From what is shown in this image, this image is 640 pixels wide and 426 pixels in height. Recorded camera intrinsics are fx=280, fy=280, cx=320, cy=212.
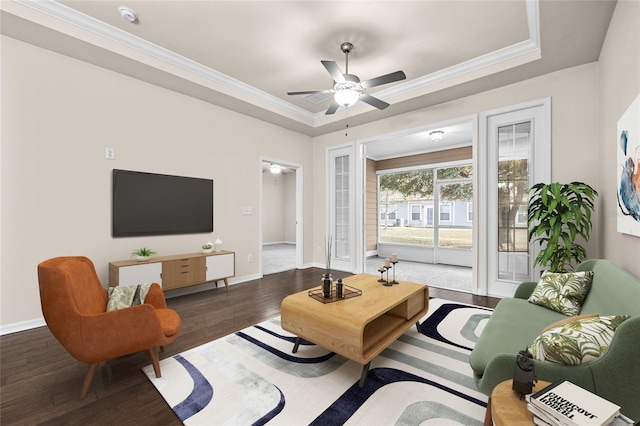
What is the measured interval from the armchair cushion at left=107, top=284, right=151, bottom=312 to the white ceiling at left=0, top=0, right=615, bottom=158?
2648 millimetres

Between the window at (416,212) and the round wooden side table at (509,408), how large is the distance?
23.7ft

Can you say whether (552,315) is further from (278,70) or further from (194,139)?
(194,139)

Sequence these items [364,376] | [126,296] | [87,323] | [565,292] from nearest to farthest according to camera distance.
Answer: [87,323]
[364,376]
[565,292]
[126,296]

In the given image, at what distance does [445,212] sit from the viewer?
7.49 meters

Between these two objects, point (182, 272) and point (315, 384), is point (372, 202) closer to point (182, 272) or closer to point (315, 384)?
point (182, 272)

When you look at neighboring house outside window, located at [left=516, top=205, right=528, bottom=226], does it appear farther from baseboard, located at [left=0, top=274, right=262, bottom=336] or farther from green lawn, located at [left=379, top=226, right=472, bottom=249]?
baseboard, located at [left=0, top=274, right=262, bottom=336]

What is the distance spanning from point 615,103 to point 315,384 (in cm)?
352

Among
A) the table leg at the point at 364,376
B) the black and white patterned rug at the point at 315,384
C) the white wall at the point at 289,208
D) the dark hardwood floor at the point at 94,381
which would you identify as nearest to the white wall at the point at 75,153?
the dark hardwood floor at the point at 94,381

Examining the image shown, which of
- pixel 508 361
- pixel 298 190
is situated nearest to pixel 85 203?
pixel 298 190

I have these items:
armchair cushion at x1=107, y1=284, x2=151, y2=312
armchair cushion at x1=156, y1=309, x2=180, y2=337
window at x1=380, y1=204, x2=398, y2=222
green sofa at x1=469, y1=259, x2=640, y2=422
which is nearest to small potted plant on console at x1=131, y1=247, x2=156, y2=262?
armchair cushion at x1=107, y1=284, x2=151, y2=312

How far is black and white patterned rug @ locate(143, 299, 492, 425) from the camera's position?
5.49ft

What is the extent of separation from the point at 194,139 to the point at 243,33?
187 centimetres

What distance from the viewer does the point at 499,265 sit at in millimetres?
4062

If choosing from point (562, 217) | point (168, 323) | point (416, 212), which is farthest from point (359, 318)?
point (416, 212)
